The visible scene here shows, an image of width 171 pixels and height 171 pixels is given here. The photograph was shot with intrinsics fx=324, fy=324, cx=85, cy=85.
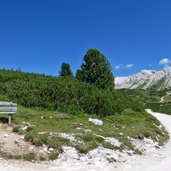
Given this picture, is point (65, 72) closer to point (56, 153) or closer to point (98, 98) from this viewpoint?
point (98, 98)

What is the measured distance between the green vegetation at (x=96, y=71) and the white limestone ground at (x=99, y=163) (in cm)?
2354

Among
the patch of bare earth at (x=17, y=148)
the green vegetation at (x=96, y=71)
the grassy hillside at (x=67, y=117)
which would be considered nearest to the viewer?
the patch of bare earth at (x=17, y=148)

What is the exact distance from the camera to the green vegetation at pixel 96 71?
42.9m

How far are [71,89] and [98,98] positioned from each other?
2.94 meters

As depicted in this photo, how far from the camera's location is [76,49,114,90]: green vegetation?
42.9 meters

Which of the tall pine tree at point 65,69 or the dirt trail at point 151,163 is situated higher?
the tall pine tree at point 65,69

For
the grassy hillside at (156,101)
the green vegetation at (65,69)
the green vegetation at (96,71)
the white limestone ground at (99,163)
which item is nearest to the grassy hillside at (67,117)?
the white limestone ground at (99,163)

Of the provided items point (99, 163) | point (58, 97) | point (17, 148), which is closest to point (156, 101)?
point (58, 97)

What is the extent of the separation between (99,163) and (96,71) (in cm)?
2733

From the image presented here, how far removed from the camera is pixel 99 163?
16500mm

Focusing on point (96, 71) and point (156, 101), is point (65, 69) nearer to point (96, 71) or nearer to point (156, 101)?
point (96, 71)

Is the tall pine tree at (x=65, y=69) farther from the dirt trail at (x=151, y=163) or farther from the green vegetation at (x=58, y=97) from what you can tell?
the dirt trail at (x=151, y=163)

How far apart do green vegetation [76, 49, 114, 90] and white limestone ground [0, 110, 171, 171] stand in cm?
2354

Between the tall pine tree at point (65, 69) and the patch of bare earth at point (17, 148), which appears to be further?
the tall pine tree at point (65, 69)
